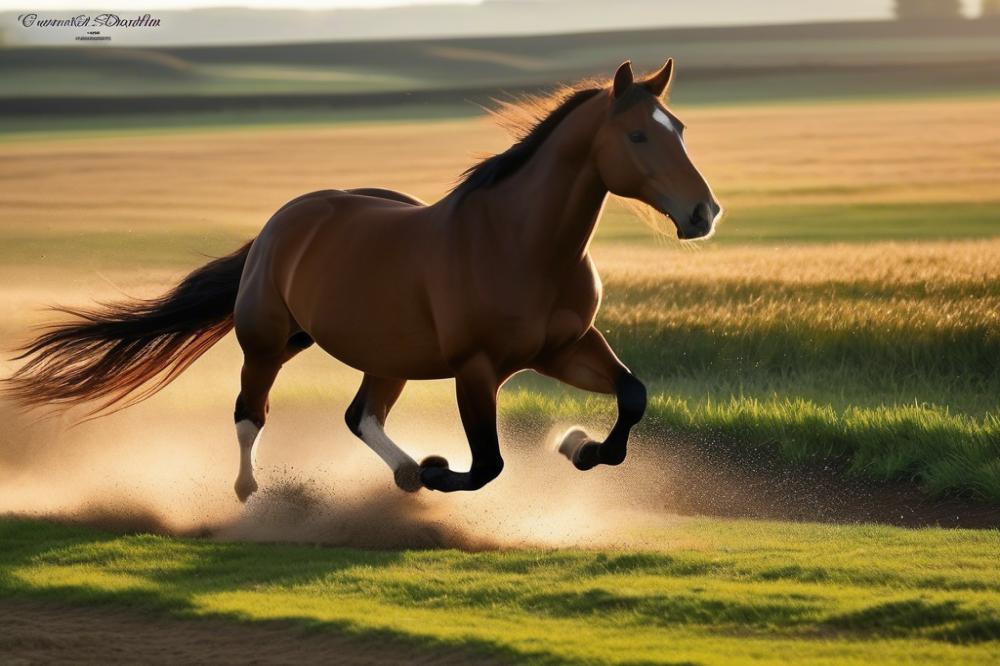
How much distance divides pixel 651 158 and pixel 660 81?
466 mm

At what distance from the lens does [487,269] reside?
7336 millimetres

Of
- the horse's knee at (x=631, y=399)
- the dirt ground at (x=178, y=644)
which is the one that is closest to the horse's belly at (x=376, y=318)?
the horse's knee at (x=631, y=399)

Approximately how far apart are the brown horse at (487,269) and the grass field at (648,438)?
2.04 feet

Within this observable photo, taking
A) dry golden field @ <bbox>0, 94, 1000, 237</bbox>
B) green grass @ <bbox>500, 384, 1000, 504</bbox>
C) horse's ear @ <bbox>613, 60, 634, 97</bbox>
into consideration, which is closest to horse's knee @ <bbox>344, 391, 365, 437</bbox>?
horse's ear @ <bbox>613, 60, 634, 97</bbox>

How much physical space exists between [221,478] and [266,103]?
29.6m

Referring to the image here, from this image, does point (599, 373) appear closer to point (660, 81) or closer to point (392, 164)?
point (660, 81)

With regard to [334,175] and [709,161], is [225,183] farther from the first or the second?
[709,161]

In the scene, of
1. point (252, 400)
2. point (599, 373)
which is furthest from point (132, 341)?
point (599, 373)

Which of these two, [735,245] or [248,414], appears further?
[735,245]

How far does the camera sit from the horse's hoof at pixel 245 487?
916 cm

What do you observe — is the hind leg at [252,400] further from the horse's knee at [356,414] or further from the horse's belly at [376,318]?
the horse's belly at [376,318]

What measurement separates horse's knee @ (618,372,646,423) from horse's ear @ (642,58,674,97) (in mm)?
1400

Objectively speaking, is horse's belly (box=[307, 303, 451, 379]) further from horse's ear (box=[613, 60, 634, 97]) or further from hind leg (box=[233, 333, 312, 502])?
horse's ear (box=[613, 60, 634, 97])

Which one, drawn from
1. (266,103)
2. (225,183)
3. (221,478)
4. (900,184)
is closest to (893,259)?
(221,478)
